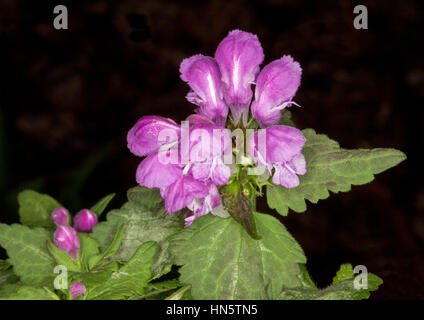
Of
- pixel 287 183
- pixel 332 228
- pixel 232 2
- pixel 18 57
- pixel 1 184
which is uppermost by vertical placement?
pixel 232 2

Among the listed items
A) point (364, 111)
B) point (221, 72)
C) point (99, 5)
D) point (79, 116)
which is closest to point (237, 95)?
point (221, 72)

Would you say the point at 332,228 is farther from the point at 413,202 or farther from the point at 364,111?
the point at 364,111

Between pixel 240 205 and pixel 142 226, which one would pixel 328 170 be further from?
pixel 142 226

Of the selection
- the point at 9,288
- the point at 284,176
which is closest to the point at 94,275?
the point at 9,288

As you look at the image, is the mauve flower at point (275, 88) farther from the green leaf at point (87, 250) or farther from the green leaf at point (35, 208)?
the green leaf at point (35, 208)

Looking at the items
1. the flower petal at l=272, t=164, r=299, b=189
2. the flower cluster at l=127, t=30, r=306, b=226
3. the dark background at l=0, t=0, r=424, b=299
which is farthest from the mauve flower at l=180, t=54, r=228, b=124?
the dark background at l=0, t=0, r=424, b=299

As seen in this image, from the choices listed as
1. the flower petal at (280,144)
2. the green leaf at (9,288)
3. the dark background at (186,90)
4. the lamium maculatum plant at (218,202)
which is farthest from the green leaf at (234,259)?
the dark background at (186,90)
